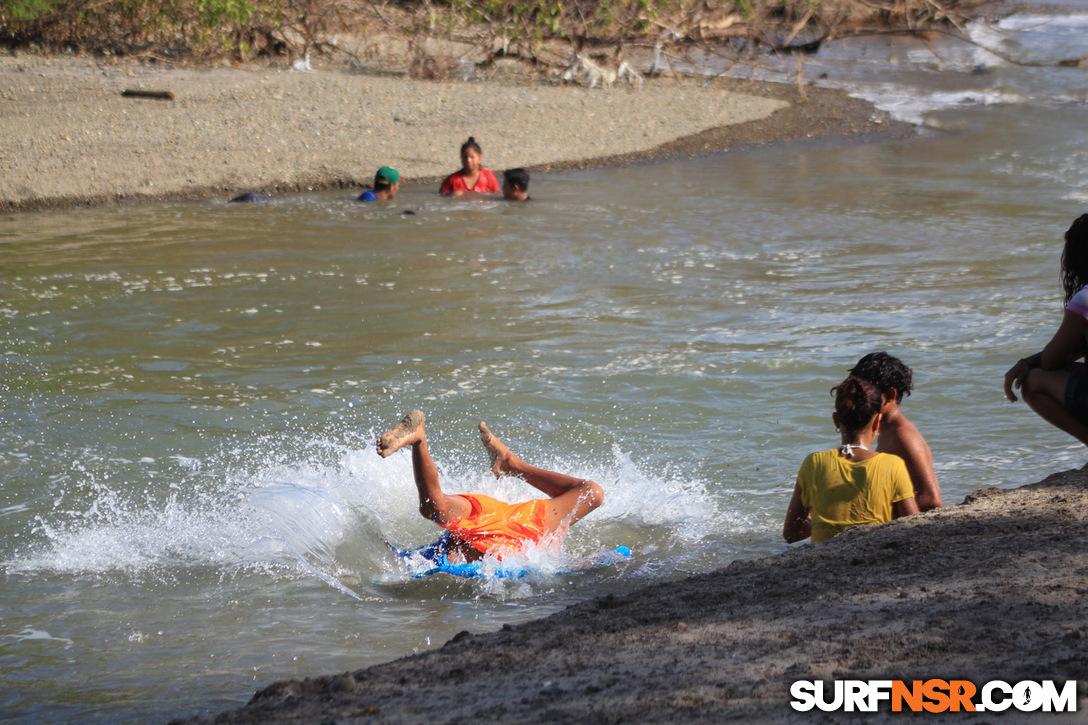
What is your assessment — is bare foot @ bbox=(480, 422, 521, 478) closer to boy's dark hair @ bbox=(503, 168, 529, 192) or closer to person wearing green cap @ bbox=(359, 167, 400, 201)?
boy's dark hair @ bbox=(503, 168, 529, 192)

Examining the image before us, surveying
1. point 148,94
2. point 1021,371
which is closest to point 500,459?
point 1021,371

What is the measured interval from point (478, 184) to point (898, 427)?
10726 mm

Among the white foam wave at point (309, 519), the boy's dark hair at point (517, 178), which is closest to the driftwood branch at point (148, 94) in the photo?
the boy's dark hair at point (517, 178)

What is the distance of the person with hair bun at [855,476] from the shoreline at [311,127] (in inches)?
473

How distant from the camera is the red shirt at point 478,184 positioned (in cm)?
1495

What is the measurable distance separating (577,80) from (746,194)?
788 centimetres

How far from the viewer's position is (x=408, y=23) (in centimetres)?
2356

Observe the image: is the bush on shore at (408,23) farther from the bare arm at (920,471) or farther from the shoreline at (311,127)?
the bare arm at (920,471)

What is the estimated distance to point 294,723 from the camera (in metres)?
3.28

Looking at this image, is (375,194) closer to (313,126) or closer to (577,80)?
(313,126)

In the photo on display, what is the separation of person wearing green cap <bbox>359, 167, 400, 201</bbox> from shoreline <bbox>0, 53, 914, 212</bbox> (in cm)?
128

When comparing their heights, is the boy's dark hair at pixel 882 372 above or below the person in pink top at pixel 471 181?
below

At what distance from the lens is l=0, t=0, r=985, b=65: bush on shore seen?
20.3 meters

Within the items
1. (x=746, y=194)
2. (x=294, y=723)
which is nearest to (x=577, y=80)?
(x=746, y=194)
